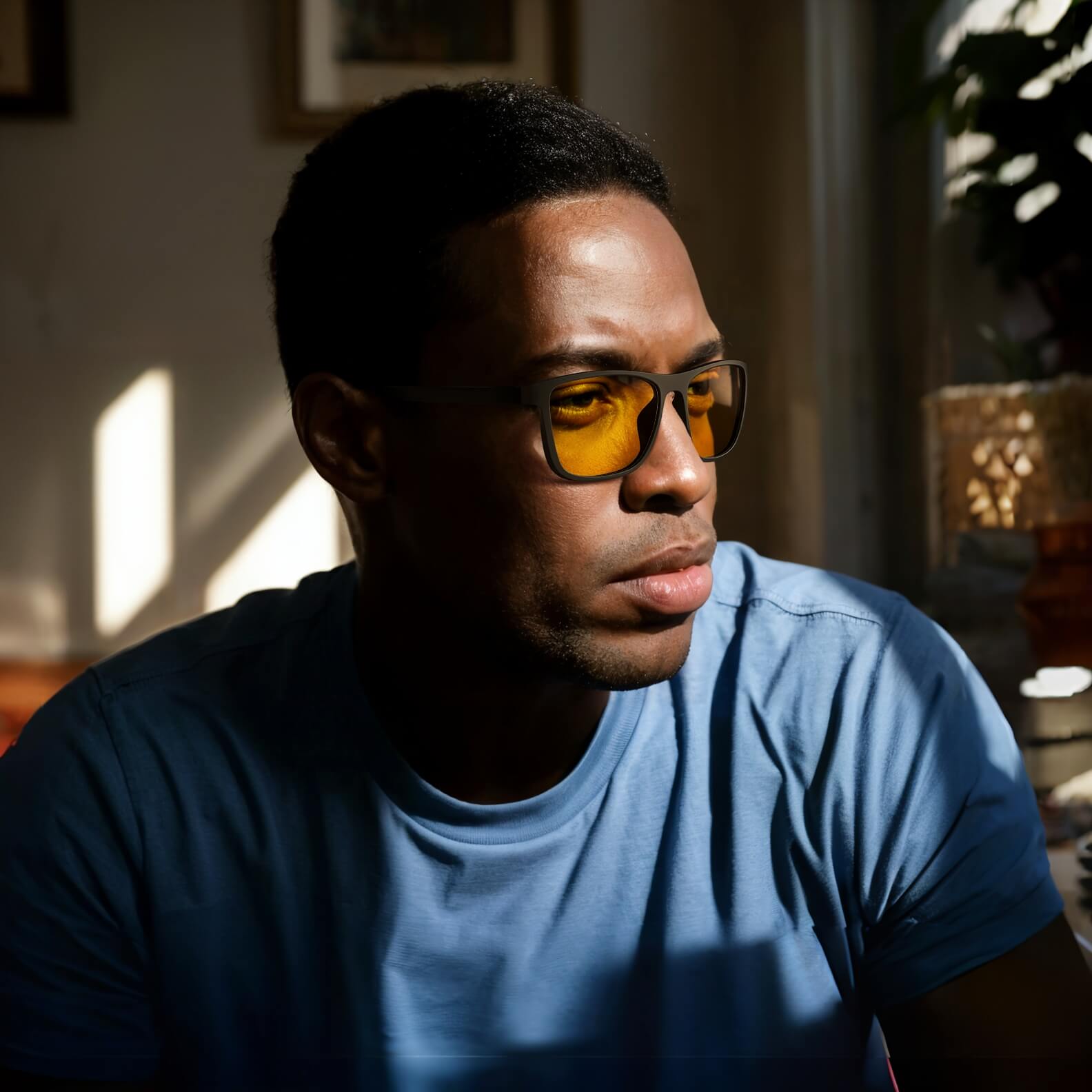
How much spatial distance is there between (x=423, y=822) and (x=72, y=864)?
258 millimetres

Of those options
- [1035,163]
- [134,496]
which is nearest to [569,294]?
[1035,163]

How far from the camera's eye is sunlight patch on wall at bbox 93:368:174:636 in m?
2.46

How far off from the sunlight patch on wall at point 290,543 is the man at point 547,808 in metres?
1.58

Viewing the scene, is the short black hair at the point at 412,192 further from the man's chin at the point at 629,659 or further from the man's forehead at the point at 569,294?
the man's chin at the point at 629,659

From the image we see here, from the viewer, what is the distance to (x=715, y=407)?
2.93 feet

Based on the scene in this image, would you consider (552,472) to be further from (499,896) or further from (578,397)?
(499,896)

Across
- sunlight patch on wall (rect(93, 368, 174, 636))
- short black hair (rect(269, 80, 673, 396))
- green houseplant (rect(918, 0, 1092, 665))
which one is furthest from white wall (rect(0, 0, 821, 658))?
short black hair (rect(269, 80, 673, 396))

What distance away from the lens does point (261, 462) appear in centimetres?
246

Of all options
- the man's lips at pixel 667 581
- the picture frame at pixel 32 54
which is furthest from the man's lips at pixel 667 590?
the picture frame at pixel 32 54

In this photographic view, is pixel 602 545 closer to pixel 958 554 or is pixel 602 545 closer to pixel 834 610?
pixel 834 610

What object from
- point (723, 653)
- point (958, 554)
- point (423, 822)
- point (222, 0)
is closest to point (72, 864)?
point (423, 822)

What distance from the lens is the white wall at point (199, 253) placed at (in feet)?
7.60

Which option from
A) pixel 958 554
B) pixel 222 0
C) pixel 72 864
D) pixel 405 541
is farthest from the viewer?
pixel 222 0

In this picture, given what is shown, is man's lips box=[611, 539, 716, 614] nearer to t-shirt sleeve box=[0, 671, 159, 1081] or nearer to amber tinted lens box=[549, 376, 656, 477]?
amber tinted lens box=[549, 376, 656, 477]
